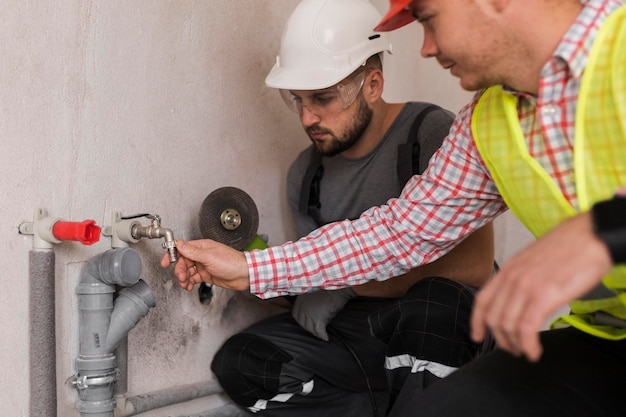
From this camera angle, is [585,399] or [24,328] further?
[24,328]

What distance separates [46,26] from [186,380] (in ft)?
3.32

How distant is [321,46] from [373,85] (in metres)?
0.23

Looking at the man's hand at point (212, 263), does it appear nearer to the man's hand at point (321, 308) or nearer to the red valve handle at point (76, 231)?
the red valve handle at point (76, 231)

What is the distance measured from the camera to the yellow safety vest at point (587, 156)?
1152mm

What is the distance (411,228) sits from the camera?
1.56 m

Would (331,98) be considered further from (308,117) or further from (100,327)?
(100,327)

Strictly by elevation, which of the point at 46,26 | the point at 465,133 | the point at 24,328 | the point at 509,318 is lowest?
the point at 24,328

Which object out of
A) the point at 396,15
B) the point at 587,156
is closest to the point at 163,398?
the point at 396,15

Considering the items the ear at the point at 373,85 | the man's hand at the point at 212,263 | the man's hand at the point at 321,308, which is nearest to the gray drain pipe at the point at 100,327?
Answer: the man's hand at the point at 212,263

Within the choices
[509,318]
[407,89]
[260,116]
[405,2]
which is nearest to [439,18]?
[405,2]

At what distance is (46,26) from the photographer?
5.11ft

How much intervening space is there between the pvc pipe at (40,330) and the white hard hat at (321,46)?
2.58 feet

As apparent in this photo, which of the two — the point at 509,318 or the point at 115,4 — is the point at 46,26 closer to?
the point at 115,4

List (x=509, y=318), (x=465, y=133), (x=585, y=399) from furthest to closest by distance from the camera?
(x=465, y=133) → (x=585, y=399) → (x=509, y=318)
